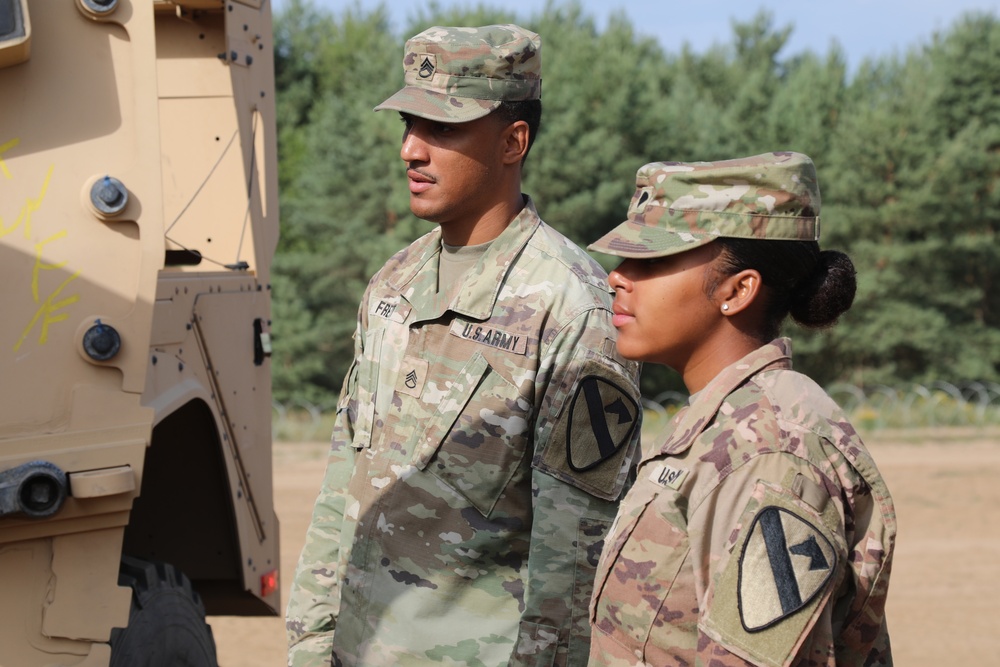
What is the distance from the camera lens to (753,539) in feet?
5.29

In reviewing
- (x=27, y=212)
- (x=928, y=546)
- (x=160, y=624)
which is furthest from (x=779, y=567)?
(x=928, y=546)

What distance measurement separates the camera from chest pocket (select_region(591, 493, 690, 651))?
1.75 m

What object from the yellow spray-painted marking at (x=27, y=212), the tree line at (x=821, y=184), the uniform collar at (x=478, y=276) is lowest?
the tree line at (x=821, y=184)

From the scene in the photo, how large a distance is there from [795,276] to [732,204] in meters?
0.15

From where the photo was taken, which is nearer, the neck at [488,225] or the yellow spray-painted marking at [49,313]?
the yellow spray-painted marking at [49,313]

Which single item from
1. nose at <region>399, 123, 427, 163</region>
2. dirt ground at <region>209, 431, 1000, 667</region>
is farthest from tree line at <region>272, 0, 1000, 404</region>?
nose at <region>399, 123, 427, 163</region>

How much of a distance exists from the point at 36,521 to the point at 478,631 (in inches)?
33.0

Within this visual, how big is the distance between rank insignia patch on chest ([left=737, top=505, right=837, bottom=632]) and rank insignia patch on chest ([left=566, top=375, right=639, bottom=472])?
32.2 inches

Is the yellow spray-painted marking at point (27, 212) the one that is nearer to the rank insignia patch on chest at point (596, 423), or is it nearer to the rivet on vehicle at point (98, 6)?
the rivet on vehicle at point (98, 6)

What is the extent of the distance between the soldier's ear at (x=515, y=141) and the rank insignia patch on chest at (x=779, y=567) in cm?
127

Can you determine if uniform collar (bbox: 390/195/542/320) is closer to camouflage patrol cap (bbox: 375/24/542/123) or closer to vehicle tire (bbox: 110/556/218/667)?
camouflage patrol cap (bbox: 375/24/542/123)

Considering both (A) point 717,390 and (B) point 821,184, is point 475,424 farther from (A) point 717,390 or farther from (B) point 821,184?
(B) point 821,184

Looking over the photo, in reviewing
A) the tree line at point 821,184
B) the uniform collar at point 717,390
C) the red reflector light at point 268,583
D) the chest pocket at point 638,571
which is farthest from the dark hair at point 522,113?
the tree line at point 821,184

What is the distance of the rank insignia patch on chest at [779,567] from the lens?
159 cm
